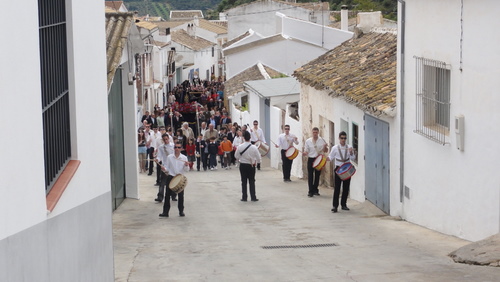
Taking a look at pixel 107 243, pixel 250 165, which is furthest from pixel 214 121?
pixel 107 243

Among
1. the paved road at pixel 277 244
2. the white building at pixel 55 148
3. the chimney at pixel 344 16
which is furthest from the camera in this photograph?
the chimney at pixel 344 16

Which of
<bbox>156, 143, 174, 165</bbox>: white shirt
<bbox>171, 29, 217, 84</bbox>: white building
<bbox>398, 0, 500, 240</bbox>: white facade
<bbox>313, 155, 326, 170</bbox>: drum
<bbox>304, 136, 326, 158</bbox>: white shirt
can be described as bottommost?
<bbox>171, 29, 217, 84</bbox>: white building

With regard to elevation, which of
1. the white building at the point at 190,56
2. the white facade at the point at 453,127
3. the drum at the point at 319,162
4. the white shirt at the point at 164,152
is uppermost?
the white facade at the point at 453,127

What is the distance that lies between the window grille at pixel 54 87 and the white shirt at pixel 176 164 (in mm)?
8900

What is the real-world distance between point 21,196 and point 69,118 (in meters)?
2.39

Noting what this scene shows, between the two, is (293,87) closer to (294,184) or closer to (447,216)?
(294,184)

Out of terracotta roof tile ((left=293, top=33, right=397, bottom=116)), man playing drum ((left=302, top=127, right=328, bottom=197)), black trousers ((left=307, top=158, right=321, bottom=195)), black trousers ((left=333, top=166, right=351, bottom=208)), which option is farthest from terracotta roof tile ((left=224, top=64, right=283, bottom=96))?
black trousers ((left=333, top=166, right=351, bottom=208))

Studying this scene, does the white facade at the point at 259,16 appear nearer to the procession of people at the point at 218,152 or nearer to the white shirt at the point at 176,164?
the procession of people at the point at 218,152

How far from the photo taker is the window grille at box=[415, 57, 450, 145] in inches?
566

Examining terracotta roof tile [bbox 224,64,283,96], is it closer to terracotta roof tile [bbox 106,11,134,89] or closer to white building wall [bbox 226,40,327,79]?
white building wall [bbox 226,40,327,79]

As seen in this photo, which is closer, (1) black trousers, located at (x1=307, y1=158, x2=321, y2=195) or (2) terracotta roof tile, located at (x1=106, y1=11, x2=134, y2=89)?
(2) terracotta roof tile, located at (x1=106, y1=11, x2=134, y2=89)

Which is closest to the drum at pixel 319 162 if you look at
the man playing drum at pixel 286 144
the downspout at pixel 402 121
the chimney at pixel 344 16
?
the man playing drum at pixel 286 144

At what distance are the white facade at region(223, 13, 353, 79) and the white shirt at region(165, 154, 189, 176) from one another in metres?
24.3

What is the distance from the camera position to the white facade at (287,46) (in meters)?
43.2
